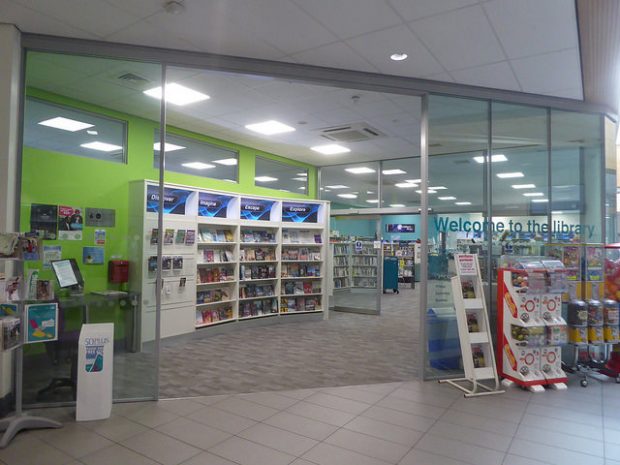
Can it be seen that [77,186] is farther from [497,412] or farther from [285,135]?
[497,412]

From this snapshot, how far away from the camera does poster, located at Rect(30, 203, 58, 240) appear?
13.0ft

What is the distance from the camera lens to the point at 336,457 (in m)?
3.02

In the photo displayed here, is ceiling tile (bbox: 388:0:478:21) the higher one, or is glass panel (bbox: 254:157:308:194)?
ceiling tile (bbox: 388:0:478:21)

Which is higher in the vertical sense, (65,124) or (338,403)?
(65,124)

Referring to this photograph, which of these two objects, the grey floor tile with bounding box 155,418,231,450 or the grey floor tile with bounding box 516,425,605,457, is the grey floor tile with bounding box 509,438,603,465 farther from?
the grey floor tile with bounding box 155,418,231,450

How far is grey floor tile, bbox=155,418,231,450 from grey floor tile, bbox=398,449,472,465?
1.42 m

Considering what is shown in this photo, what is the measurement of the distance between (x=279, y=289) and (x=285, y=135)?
3.14m

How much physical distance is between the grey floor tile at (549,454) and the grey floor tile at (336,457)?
1109 millimetres

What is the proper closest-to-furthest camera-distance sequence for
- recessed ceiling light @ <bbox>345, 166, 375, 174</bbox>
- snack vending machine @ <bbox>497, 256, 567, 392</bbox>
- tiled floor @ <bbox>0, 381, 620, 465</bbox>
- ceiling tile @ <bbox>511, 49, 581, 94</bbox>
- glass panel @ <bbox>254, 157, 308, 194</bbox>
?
tiled floor @ <bbox>0, 381, 620, 465</bbox> → ceiling tile @ <bbox>511, 49, 581, 94</bbox> → snack vending machine @ <bbox>497, 256, 567, 392</bbox> → glass panel @ <bbox>254, 157, 308, 194</bbox> → recessed ceiling light @ <bbox>345, 166, 375, 174</bbox>

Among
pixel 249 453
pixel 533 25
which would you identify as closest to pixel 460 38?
pixel 533 25

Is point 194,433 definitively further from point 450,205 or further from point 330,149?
point 330,149

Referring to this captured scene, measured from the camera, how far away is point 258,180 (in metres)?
8.66

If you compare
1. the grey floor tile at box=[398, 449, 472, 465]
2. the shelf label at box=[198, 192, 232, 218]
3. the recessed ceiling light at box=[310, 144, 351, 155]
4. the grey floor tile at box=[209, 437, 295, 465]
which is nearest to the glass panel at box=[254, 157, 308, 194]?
the shelf label at box=[198, 192, 232, 218]

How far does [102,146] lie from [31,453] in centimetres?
360
